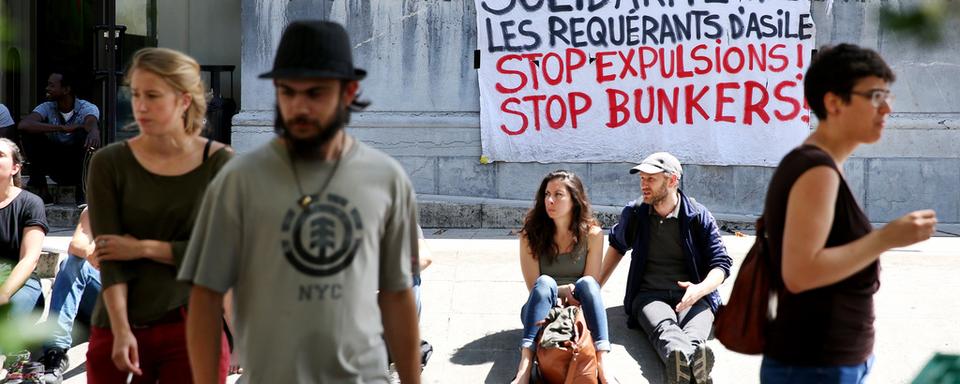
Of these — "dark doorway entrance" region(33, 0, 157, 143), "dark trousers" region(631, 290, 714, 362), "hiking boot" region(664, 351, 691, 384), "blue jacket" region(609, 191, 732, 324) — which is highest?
"dark doorway entrance" region(33, 0, 157, 143)

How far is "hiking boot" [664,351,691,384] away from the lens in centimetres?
587

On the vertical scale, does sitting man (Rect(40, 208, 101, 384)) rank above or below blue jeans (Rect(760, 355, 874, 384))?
below

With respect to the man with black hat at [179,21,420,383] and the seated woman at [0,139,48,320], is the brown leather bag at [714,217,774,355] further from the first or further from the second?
the seated woman at [0,139,48,320]

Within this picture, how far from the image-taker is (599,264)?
20.7 ft

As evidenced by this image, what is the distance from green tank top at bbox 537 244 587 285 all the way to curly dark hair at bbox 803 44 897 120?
3.28 meters

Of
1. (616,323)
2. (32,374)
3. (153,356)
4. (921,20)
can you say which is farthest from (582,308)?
(921,20)

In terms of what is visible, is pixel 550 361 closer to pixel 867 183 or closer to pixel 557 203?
pixel 557 203

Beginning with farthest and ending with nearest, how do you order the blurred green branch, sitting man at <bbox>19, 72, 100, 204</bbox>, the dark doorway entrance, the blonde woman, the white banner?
the white banner
the dark doorway entrance
sitting man at <bbox>19, 72, 100, 204</bbox>
the blonde woman
the blurred green branch

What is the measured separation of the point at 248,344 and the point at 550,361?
324 centimetres

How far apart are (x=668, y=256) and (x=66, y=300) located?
3.16 meters

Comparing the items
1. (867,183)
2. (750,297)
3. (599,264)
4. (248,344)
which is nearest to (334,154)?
(248,344)

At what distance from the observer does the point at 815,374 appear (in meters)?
2.95

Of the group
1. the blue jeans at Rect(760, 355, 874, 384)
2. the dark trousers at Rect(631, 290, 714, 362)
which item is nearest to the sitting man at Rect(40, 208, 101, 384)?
the dark trousers at Rect(631, 290, 714, 362)

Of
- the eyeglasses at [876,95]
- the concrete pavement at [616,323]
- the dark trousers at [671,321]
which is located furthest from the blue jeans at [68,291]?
the eyeglasses at [876,95]
